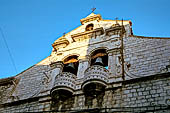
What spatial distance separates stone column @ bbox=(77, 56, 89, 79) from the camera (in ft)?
39.7

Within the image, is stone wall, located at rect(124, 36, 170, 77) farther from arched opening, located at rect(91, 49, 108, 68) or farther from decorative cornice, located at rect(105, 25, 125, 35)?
arched opening, located at rect(91, 49, 108, 68)

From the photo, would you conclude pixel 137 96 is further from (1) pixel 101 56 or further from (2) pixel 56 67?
(2) pixel 56 67

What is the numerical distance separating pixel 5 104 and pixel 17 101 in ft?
2.40

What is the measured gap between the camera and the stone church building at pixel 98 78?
9.48 metres

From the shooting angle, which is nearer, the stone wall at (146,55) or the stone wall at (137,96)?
the stone wall at (137,96)

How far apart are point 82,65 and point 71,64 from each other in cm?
59

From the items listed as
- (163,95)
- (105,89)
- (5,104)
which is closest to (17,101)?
(5,104)

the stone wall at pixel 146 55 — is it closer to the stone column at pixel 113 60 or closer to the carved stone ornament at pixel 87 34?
the stone column at pixel 113 60

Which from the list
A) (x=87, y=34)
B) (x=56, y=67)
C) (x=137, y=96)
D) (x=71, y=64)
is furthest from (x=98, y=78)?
(x=87, y=34)

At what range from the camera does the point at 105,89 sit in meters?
10.3

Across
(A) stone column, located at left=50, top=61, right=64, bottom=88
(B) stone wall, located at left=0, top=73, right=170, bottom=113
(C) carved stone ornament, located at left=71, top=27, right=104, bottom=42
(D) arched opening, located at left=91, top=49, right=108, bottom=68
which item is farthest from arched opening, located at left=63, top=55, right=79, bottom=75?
(B) stone wall, located at left=0, top=73, right=170, bottom=113

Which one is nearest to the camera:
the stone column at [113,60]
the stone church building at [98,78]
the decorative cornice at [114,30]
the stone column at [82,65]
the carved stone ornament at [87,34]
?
the stone church building at [98,78]

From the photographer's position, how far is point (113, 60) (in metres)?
11.9

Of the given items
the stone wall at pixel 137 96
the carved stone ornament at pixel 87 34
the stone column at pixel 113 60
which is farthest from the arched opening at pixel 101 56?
the stone wall at pixel 137 96
